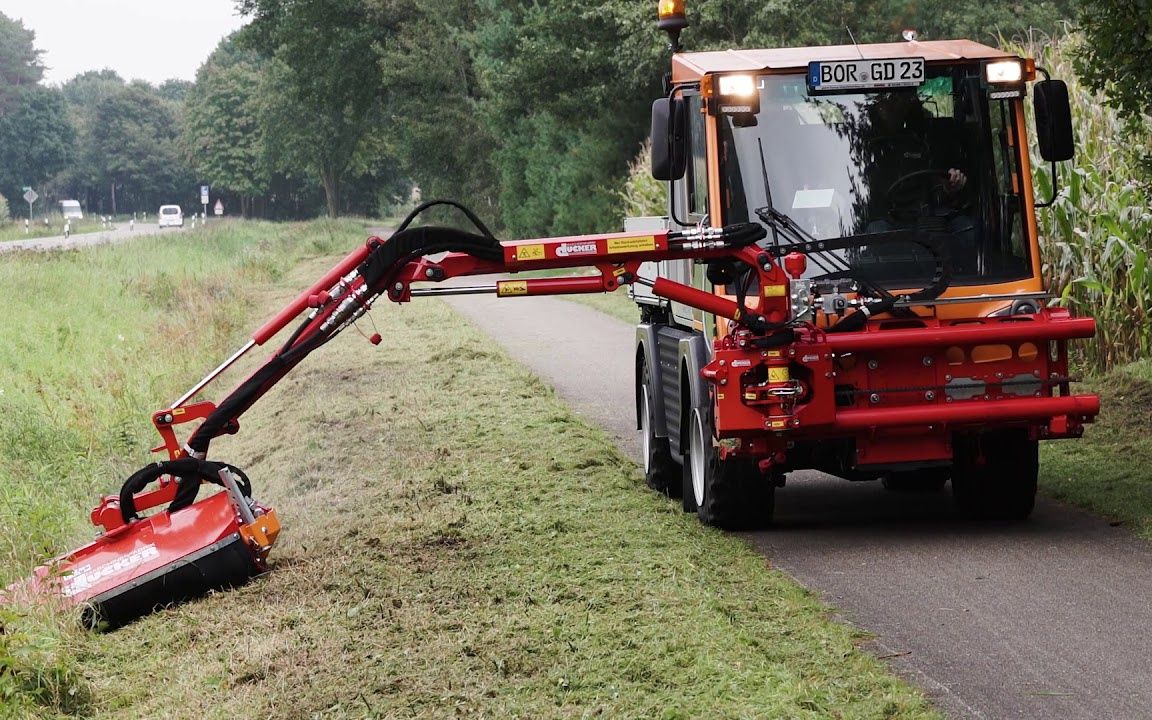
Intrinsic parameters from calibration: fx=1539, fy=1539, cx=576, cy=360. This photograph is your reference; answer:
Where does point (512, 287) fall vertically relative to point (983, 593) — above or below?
above

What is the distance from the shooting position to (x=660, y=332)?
35.8ft

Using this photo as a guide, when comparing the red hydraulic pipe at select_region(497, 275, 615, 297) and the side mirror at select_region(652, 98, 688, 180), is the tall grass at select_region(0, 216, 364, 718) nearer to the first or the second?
the red hydraulic pipe at select_region(497, 275, 615, 297)

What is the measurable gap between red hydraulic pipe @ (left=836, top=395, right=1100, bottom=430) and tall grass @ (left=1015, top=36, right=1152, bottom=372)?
4735 mm

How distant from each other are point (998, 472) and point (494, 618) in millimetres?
3515

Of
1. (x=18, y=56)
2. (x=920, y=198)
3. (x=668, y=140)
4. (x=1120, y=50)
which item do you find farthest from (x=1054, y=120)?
(x=18, y=56)

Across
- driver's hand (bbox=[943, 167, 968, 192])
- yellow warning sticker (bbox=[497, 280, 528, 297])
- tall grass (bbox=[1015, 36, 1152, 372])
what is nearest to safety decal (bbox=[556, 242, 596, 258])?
yellow warning sticker (bbox=[497, 280, 528, 297])

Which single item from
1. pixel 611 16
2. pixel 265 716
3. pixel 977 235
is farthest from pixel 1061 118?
pixel 611 16

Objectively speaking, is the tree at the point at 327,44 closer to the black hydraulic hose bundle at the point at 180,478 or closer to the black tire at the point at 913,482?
the black tire at the point at 913,482

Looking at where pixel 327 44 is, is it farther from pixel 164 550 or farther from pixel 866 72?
pixel 164 550

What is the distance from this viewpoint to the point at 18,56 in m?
145

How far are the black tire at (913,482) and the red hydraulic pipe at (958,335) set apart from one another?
2113 millimetres

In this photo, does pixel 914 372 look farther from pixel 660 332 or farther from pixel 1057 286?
pixel 1057 286

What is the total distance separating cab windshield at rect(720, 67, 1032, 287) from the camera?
9000mm

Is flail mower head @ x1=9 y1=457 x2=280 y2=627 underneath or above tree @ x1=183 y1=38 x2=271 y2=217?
underneath
